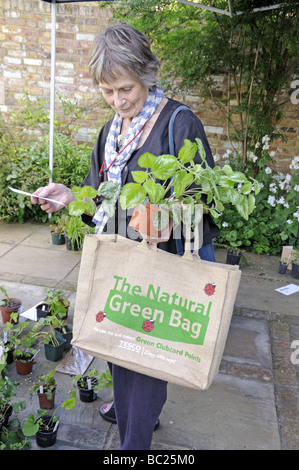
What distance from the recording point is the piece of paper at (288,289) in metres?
3.61

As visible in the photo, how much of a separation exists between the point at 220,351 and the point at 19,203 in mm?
3722

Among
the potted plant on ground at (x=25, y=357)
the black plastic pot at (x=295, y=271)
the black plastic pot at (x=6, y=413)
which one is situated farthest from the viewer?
the black plastic pot at (x=295, y=271)

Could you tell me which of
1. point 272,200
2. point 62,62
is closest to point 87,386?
point 272,200

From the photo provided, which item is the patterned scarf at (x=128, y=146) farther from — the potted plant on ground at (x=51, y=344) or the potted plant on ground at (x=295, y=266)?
the potted plant on ground at (x=295, y=266)

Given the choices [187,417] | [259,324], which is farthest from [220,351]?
[259,324]

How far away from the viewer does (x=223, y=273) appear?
50.1 inches

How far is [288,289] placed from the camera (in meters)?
3.67

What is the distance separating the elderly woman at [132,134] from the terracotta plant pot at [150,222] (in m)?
0.23

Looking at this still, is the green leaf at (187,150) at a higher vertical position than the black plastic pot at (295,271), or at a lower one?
higher

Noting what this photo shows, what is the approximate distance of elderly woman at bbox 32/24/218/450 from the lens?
146 centimetres

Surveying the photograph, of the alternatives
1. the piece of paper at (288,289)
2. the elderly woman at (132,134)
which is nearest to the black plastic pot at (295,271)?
the piece of paper at (288,289)

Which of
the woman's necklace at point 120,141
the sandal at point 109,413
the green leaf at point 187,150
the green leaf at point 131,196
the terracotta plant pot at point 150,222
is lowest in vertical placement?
the sandal at point 109,413

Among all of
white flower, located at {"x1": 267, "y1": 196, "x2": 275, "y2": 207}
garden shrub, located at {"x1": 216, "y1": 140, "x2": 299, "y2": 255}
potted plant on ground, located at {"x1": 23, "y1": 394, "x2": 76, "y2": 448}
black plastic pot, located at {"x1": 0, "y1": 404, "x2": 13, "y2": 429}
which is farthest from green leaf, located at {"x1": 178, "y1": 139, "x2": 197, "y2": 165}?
white flower, located at {"x1": 267, "y1": 196, "x2": 275, "y2": 207}

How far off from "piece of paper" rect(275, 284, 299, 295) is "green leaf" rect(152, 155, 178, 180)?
8.93 ft
